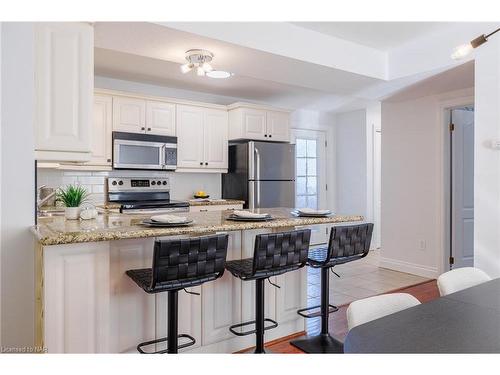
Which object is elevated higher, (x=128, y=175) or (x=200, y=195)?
(x=128, y=175)

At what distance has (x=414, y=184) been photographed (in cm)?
477

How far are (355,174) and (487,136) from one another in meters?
3.33

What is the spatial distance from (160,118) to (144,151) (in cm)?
44

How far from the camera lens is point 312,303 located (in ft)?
12.1

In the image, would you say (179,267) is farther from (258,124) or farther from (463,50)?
(258,124)

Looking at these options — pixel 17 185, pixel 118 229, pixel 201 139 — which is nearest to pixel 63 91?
pixel 17 185

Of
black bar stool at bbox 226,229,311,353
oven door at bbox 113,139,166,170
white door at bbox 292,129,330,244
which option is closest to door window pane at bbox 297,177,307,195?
white door at bbox 292,129,330,244

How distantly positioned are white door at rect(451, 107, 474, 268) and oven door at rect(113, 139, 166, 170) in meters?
3.42

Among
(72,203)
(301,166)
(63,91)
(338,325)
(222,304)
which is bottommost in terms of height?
(338,325)

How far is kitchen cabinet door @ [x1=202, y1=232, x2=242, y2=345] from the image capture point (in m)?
2.45

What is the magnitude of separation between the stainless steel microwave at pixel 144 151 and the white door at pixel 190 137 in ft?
0.42

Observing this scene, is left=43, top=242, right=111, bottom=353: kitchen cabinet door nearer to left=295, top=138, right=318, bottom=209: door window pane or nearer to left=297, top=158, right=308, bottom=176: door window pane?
left=295, top=138, right=318, bottom=209: door window pane
